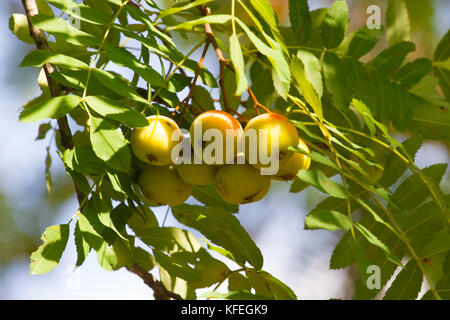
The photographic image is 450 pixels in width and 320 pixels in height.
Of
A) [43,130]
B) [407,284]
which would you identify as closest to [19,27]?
[43,130]

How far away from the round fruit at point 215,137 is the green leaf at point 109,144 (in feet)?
0.49

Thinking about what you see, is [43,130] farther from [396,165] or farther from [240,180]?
[396,165]

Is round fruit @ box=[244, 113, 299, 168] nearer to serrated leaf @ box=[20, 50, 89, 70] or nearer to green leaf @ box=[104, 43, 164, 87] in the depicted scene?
green leaf @ box=[104, 43, 164, 87]

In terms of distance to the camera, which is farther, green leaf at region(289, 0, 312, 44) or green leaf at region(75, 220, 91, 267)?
green leaf at region(289, 0, 312, 44)

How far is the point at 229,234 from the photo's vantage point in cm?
135

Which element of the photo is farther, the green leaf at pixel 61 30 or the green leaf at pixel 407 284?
the green leaf at pixel 407 284

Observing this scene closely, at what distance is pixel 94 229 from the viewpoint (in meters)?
1.16

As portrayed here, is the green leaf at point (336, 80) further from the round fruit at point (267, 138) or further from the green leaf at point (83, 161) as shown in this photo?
the green leaf at point (83, 161)

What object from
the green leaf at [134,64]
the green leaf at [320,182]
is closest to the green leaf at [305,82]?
the green leaf at [320,182]

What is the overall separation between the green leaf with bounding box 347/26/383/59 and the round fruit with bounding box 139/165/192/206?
60cm

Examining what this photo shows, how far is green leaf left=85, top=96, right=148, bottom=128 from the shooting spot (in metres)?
1.12

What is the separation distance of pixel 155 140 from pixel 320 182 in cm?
35

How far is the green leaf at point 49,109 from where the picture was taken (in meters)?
1.07

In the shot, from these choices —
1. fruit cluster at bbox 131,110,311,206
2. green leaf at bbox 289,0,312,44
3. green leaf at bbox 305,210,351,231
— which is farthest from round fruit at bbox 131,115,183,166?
green leaf at bbox 289,0,312,44
